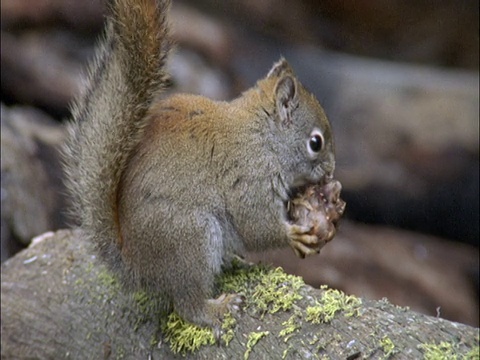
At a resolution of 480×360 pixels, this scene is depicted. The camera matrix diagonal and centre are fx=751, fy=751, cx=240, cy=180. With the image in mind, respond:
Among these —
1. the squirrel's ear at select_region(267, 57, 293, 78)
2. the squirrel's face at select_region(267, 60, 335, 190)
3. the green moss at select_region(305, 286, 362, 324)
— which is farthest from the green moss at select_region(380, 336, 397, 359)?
the squirrel's ear at select_region(267, 57, 293, 78)

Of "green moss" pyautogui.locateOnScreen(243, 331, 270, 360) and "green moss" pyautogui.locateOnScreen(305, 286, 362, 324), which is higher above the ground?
"green moss" pyautogui.locateOnScreen(305, 286, 362, 324)

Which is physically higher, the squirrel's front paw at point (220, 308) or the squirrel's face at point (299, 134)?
the squirrel's face at point (299, 134)

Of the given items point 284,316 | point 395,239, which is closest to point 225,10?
point 395,239

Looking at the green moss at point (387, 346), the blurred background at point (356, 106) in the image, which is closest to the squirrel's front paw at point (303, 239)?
the green moss at point (387, 346)

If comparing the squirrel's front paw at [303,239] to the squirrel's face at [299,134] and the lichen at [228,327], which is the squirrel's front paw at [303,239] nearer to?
the squirrel's face at [299,134]

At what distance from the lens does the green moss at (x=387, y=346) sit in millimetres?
1744

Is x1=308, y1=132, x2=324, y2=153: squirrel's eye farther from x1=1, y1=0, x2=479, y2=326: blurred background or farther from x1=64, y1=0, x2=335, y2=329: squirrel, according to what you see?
x1=1, y1=0, x2=479, y2=326: blurred background

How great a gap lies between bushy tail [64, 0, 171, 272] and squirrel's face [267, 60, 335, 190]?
0.43m

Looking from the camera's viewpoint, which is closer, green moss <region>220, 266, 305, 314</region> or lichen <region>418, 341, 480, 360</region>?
lichen <region>418, 341, 480, 360</region>

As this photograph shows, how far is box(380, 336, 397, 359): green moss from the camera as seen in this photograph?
1744mm

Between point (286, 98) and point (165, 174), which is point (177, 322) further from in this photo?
point (286, 98)

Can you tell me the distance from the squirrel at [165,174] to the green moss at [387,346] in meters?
0.47

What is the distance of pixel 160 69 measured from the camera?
2102 mm

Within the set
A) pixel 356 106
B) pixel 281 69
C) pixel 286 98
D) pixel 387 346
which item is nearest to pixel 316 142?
pixel 286 98
